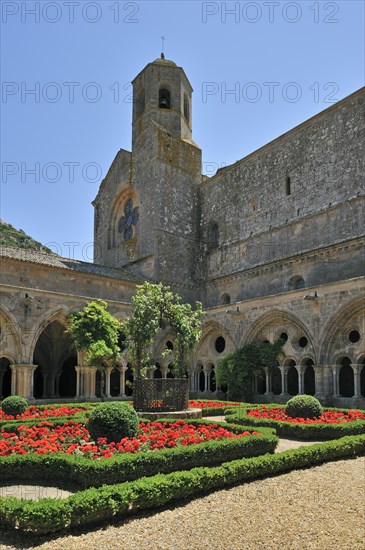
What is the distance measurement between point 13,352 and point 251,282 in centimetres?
1207

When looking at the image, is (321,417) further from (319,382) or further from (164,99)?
(164,99)

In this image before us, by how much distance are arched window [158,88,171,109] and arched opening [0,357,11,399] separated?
18.3 m

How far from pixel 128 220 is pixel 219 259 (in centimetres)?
688

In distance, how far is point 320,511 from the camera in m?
6.54

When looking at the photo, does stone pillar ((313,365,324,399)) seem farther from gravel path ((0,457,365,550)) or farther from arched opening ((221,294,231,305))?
gravel path ((0,457,365,550))

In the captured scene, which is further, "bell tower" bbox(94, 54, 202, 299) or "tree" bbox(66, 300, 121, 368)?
"bell tower" bbox(94, 54, 202, 299)

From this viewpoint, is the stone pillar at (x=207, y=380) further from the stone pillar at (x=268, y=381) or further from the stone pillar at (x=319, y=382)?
the stone pillar at (x=319, y=382)

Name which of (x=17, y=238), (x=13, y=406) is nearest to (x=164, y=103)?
(x=13, y=406)

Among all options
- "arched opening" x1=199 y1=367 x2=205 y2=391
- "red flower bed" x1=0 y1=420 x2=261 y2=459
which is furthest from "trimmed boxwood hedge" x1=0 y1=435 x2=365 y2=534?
"arched opening" x1=199 y1=367 x2=205 y2=391

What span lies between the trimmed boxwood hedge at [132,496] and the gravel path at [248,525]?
14 centimetres

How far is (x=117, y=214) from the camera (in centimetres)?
3269

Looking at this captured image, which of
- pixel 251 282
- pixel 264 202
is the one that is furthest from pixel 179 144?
pixel 251 282

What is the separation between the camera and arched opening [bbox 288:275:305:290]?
22953 millimetres

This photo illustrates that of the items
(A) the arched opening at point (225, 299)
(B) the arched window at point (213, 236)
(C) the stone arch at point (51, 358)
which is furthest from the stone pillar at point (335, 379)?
(C) the stone arch at point (51, 358)
